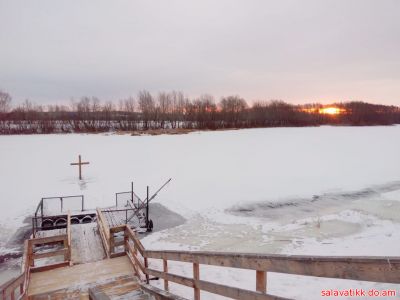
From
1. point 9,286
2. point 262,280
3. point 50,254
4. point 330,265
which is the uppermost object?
point 330,265

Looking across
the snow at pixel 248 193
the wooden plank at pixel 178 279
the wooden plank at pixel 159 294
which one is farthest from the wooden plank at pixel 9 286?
the snow at pixel 248 193

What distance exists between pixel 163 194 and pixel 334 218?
29.5 ft

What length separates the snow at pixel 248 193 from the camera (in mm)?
10383

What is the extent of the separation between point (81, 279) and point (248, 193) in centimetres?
1259

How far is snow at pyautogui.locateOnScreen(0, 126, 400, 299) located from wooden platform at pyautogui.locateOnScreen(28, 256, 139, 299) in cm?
205

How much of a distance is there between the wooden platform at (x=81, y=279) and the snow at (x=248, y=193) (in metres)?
2.05

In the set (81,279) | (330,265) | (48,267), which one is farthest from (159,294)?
(48,267)

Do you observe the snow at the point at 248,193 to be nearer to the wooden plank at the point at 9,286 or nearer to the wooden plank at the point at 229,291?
the wooden plank at the point at 229,291

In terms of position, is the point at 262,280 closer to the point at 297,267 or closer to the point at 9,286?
the point at 297,267

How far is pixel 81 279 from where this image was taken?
657 cm

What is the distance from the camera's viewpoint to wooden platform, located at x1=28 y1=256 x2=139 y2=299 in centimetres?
582

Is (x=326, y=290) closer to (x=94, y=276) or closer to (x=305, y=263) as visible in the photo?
(x=94, y=276)

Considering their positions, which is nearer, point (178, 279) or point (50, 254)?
point (178, 279)

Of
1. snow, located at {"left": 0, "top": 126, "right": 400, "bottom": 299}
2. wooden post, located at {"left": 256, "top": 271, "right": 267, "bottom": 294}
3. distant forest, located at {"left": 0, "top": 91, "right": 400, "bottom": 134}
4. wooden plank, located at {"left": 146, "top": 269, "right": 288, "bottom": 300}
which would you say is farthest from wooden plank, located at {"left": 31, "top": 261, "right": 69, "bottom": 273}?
distant forest, located at {"left": 0, "top": 91, "right": 400, "bottom": 134}
